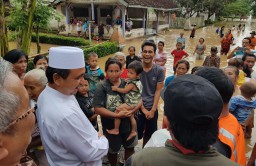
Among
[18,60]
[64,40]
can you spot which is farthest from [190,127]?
[64,40]

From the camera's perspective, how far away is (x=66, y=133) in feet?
6.06

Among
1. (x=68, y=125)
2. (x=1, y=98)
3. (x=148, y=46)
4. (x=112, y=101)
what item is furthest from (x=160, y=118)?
(x=1, y=98)

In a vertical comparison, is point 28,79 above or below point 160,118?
above

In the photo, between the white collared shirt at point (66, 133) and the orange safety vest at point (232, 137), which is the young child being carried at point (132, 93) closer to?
the white collared shirt at point (66, 133)

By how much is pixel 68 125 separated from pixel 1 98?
0.91 meters

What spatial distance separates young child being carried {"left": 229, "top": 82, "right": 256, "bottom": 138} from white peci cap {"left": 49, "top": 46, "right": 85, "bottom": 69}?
2510 millimetres

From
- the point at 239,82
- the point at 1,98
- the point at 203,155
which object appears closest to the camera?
the point at 1,98

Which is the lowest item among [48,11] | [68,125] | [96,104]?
[96,104]

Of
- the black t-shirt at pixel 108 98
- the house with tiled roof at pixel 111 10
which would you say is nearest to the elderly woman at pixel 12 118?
the black t-shirt at pixel 108 98

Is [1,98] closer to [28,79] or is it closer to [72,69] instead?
[72,69]

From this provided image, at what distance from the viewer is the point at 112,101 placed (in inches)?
124

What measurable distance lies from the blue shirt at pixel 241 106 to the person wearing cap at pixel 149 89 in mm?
1121

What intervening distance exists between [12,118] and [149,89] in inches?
119

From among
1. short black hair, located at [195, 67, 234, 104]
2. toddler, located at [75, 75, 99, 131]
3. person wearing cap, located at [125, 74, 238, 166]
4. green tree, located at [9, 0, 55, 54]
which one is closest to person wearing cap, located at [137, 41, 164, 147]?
toddler, located at [75, 75, 99, 131]
